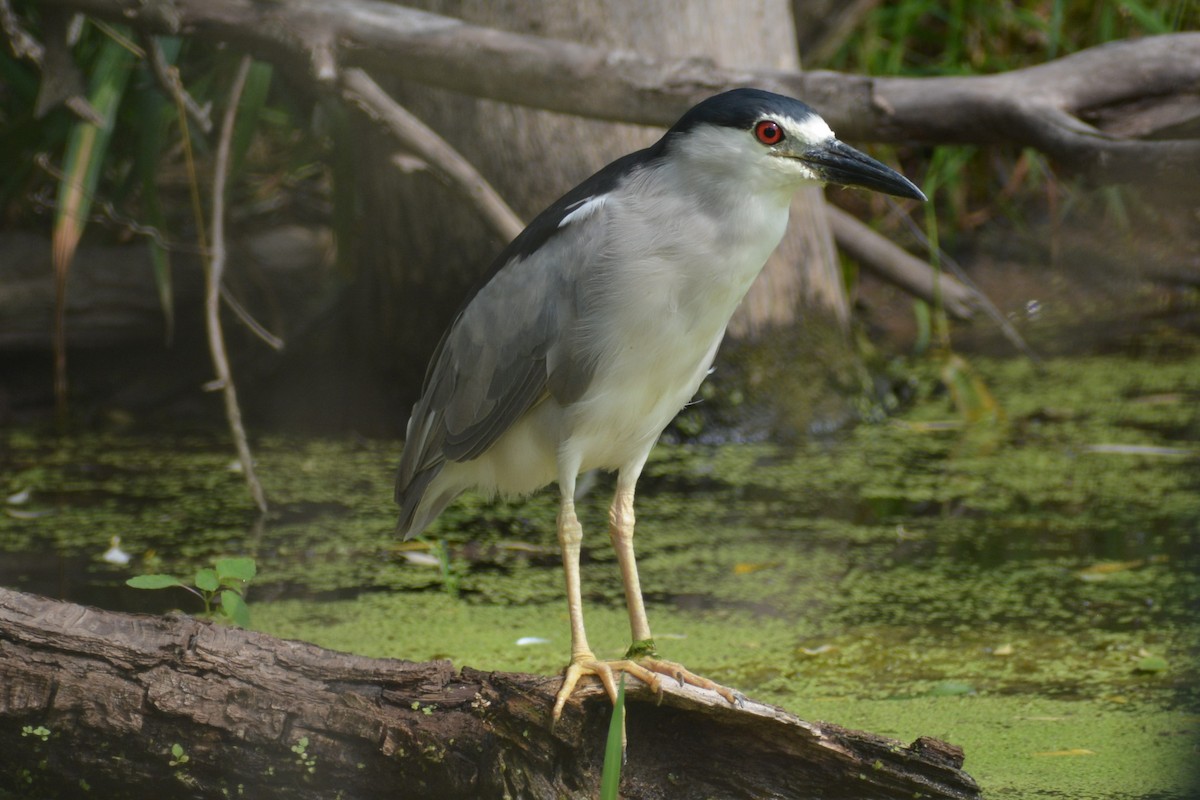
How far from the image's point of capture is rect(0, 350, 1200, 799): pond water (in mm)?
2549

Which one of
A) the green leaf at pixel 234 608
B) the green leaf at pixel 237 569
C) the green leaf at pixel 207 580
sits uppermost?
the green leaf at pixel 237 569

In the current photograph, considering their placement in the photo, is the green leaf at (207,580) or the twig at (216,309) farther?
the twig at (216,309)

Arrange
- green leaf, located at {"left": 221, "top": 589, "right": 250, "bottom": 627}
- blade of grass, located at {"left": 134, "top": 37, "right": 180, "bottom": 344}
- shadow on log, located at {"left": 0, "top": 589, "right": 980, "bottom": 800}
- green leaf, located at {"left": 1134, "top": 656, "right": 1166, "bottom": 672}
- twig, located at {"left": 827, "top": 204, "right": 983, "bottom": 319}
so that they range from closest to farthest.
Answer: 1. shadow on log, located at {"left": 0, "top": 589, "right": 980, "bottom": 800}
2. green leaf, located at {"left": 221, "top": 589, "right": 250, "bottom": 627}
3. green leaf, located at {"left": 1134, "top": 656, "right": 1166, "bottom": 672}
4. blade of grass, located at {"left": 134, "top": 37, "right": 180, "bottom": 344}
5. twig, located at {"left": 827, "top": 204, "right": 983, "bottom": 319}

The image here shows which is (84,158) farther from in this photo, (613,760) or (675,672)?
(613,760)

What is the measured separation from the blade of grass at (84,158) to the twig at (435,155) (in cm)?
90

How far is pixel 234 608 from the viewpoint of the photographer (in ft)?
8.13

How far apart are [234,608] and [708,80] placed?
66.6 inches

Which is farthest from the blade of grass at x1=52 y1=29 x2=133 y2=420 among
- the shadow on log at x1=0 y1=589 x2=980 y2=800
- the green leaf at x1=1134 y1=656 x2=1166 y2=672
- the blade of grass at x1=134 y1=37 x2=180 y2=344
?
the green leaf at x1=1134 y1=656 x2=1166 y2=672

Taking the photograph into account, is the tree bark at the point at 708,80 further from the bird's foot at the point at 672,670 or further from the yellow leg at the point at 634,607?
the bird's foot at the point at 672,670

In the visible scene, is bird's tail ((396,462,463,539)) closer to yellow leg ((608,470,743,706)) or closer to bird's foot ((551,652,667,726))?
yellow leg ((608,470,743,706))

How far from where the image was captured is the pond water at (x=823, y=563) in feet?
8.36

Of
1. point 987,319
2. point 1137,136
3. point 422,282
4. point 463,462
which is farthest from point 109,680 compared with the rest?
point 987,319

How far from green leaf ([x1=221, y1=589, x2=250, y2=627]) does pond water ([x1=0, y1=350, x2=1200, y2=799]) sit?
0.41 m

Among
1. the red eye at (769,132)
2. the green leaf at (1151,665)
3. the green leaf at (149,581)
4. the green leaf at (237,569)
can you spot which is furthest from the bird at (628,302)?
the green leaf at (1151,665)
